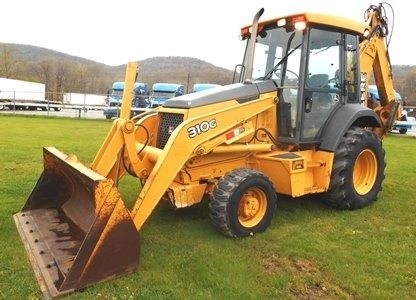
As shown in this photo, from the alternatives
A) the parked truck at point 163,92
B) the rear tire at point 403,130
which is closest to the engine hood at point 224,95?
the rear tire at point 403,130

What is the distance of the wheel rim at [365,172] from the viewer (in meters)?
7.08

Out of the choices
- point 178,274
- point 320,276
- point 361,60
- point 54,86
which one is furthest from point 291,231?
point 54,86

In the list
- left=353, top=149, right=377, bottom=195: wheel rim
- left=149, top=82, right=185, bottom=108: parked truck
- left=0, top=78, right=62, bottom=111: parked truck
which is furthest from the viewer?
left=0, top=78, right=62, bottom=111: parked truck

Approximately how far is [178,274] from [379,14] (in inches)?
232

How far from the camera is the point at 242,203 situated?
550cm

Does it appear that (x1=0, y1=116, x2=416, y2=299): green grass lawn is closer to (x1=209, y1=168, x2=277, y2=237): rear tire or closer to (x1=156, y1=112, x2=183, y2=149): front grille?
(x1=209, y1=168, x2=277, y2=237): rear tire

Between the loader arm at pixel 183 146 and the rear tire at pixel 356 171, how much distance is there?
1.29m

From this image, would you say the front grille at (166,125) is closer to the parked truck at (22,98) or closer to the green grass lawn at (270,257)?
the green grass lawn at (270,257)

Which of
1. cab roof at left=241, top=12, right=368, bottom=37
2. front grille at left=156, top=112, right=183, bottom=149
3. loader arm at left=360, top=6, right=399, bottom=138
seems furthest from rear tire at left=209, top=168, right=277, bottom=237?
loader arm at left=360, top=6, right=399, bottom=138

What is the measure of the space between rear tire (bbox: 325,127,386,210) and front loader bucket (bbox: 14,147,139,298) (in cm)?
331

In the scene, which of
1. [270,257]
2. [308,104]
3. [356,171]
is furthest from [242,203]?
[356,171]

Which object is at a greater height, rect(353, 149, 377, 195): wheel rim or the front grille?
the front grille

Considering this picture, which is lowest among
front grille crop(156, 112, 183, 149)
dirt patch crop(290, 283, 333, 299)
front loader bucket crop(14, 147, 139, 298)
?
dirt patch crop(290, 283, 333, 299)

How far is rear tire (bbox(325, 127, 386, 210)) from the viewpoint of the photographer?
6.43 m
